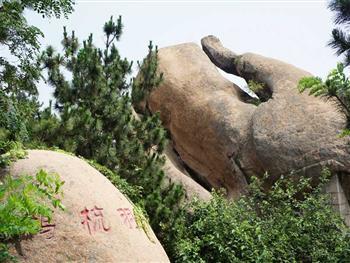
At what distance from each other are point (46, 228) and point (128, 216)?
86cm

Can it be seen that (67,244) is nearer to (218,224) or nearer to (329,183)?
(218,224)

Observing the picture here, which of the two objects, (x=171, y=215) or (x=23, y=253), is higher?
(x=23, y=253)

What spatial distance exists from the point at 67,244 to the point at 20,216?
0.98 meters

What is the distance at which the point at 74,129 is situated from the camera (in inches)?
261

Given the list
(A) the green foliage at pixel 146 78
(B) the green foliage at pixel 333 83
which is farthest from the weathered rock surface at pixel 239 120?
(B) the green foliage at pixel 333 83

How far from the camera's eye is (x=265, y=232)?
7.49 m

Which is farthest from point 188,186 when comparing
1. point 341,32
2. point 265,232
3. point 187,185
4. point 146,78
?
point 341,32

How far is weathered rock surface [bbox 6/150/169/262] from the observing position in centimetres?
401

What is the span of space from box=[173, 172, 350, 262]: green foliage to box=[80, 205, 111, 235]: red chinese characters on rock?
9.29 ft

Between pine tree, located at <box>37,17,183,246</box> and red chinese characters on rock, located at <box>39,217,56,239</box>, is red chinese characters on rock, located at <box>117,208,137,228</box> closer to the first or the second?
red chinese characters on rock, located at <box>39,217,56,239</box>

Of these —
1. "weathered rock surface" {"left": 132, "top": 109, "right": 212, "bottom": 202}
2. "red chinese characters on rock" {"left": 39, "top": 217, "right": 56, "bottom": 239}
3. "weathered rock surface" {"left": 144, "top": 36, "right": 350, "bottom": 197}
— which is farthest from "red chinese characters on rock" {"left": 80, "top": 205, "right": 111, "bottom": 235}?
"weathered rock surface" {"left": 144, "top": 36, "right": 350, "bottom": 197}

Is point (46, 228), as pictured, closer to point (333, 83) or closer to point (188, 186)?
point (333, 83)

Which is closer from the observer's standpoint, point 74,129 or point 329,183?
point 74,129

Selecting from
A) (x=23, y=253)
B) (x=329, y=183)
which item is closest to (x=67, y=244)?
(x=23, y=253)
